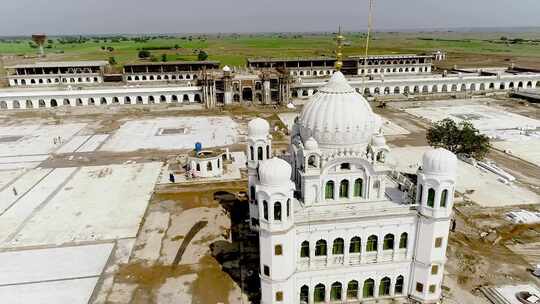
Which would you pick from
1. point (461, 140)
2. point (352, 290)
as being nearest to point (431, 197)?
point (352, 290)

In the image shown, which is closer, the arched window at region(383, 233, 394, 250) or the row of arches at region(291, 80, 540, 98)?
the arched window at region(383, 233, 394, 250)

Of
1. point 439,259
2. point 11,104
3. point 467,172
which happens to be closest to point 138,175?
point 439,259

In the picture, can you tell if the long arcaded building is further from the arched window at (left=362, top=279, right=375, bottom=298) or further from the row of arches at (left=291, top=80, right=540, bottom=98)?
the arched window at (left=362, top=279, right=375, bottom=298)

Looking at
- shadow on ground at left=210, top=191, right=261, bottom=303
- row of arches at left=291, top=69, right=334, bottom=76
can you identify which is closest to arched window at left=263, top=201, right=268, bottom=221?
shadow on ground at left=210, top=191, right=261, bottom=303

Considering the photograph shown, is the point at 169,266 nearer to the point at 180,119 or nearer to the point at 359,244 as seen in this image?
the point at 359,244

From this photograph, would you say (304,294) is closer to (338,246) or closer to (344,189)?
(338,246)

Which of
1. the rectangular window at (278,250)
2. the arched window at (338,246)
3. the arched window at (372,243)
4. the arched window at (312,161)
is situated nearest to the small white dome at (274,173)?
the rectangular window at (278,250)
